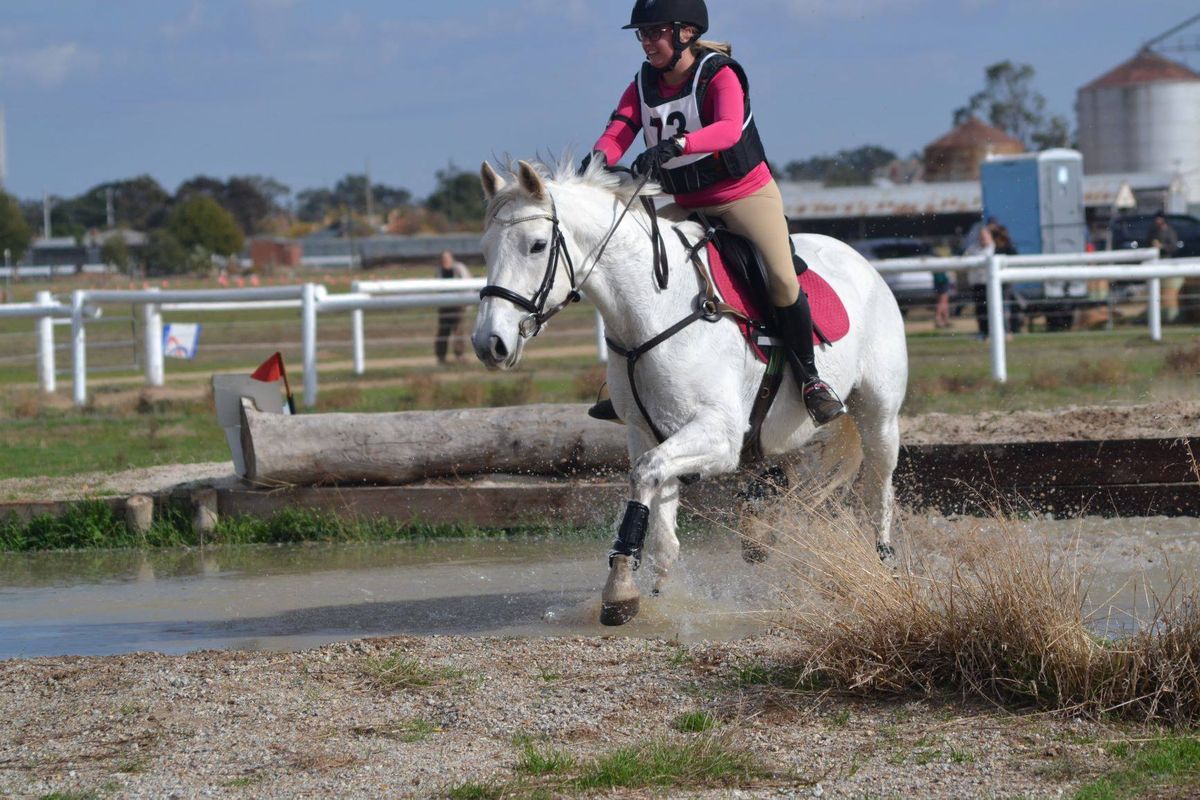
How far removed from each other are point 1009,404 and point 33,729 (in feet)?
32.0

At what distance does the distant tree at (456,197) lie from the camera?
104 m

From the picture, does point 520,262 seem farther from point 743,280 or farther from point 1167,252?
point 1167,252

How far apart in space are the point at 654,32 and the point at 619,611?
8.35ft

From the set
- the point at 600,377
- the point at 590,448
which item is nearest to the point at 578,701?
the point at 590,448

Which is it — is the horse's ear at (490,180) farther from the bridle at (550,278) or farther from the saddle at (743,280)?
the saddle at (743,280)

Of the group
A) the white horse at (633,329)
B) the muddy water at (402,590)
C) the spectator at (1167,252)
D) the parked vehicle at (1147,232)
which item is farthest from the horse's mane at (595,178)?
the parked vehicle at (1147,232)

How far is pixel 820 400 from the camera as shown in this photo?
648cm

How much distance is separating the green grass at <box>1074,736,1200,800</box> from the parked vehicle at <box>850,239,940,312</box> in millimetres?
19320

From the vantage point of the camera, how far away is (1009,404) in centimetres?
1250

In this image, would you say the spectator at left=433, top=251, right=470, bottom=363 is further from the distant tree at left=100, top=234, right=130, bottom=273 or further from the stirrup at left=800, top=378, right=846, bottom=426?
the distant tree at left=100, top=234, right=130, bottom=273

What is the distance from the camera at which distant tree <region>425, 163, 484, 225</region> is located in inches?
4112

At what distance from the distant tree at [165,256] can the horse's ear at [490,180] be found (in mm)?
69685

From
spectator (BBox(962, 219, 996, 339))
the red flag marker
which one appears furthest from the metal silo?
the red flag marker

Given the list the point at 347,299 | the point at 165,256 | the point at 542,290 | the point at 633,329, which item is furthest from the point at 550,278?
the point at 165,256
